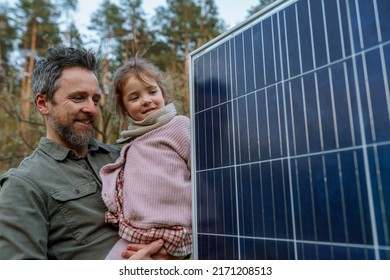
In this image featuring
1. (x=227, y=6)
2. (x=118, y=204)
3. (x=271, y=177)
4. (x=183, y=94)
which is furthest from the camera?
(x=227, y=6)

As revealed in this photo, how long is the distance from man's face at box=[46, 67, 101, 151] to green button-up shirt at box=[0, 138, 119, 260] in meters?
0.12

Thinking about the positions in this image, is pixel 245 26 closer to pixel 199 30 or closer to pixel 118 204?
pixel 118 204

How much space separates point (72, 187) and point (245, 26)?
57.5 inches

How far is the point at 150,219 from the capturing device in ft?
7.08

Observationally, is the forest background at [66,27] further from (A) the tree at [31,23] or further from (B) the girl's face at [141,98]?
(B) the girl's face at [141,98]


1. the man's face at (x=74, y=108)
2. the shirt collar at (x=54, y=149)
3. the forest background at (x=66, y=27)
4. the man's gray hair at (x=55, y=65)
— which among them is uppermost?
the forest background at (x=66, y=27)

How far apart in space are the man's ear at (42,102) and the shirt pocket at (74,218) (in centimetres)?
69

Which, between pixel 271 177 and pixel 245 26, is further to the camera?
pixel 245 26

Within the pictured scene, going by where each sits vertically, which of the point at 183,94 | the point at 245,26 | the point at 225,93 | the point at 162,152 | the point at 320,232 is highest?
the point at 183,94

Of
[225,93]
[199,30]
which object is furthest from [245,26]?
[199,30]

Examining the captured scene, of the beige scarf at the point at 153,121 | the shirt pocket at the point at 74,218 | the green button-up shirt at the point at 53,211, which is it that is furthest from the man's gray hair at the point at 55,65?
the shirt pocket at the point at 74,218

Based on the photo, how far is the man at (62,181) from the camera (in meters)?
2.22

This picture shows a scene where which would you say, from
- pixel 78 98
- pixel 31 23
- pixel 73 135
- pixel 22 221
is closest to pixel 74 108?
pixel 78 98

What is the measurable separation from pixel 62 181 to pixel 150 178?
2.10ft
